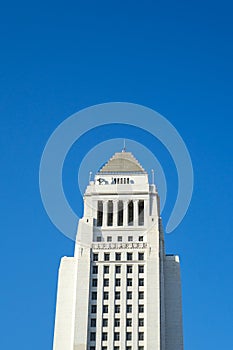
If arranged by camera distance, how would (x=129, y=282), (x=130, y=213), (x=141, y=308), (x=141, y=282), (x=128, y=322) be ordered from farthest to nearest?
(x=130, y=213), (x=129, y=282), (x=141, y=282), (x=141, y=308), (x=128, y=322)

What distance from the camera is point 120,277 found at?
87.1m

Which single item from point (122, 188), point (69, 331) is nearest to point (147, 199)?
point (122, 188)

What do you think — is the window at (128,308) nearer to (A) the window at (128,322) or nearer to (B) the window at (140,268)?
(A) the window at (128,322)

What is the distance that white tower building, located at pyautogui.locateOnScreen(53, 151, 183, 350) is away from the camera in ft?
272

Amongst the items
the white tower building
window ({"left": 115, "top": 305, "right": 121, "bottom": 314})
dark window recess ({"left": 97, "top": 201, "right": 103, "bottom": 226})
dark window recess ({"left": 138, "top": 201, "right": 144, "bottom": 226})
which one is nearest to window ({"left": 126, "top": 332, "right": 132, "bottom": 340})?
the white tower building

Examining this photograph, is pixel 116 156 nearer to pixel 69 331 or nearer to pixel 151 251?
pixel 151 251

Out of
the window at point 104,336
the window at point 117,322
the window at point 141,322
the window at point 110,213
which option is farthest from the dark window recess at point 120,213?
the window at point 104,336

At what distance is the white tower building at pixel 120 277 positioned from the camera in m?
83.0

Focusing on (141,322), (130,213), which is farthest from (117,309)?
(130,213)

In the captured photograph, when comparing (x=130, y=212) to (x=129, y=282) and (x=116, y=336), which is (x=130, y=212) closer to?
(x=129, y=282)

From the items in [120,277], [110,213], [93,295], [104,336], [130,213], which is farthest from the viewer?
[130,213]

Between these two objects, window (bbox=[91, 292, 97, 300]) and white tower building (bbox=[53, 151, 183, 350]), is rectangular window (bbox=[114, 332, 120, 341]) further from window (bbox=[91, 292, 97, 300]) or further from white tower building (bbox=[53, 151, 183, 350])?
window (bbox=[91, 292, 97, 300])

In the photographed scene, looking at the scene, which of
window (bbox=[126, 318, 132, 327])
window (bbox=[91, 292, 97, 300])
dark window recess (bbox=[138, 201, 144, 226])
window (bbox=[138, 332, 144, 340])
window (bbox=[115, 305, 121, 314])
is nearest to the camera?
window (bbox=[138, 332, 144, 340])

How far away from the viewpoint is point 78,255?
8881 cm
